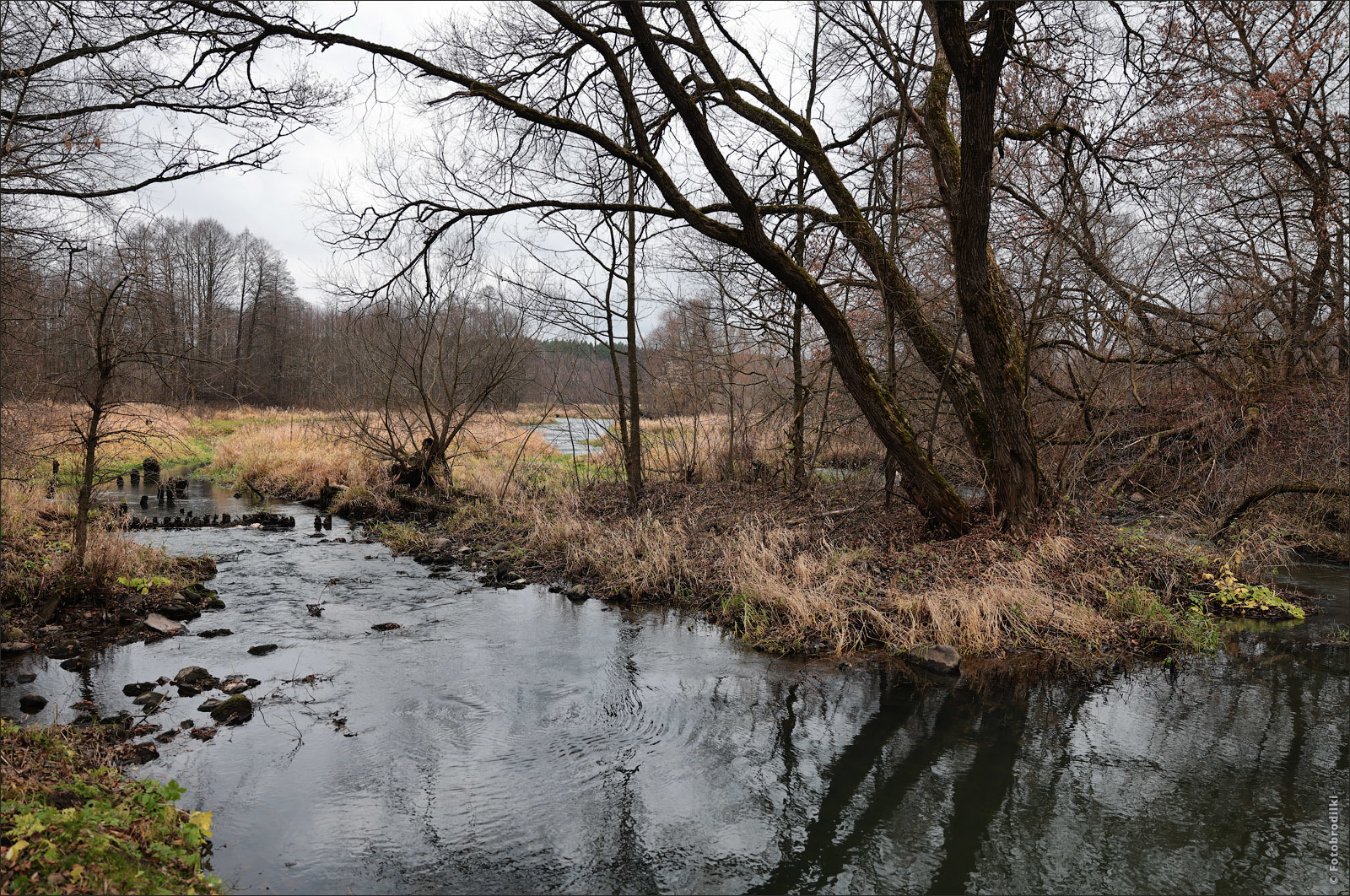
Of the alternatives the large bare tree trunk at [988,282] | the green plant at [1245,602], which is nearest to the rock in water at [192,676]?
the large bare tree trunk at [988,282]

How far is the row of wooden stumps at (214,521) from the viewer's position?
1343cm

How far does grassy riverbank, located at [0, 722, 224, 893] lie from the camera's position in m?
3.24

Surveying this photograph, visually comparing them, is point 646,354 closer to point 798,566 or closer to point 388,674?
point 798,566

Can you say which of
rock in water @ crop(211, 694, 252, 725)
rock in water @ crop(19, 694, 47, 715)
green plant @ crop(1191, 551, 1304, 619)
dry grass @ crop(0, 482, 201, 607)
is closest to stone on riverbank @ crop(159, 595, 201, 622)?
dry grass @ crop(0, 482, 201, 607)

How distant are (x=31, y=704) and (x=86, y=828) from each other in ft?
11.6

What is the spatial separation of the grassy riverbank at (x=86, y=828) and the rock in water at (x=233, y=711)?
1150 millimetres

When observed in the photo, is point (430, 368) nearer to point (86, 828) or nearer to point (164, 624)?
point (164, 624)

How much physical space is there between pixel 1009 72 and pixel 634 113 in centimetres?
733

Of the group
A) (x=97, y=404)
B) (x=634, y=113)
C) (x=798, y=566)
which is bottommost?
(x=798, y=566)

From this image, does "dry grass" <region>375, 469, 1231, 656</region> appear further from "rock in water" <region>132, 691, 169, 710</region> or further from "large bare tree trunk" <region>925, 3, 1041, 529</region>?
"rock in water" <region>132, 691, 169, 710</region>

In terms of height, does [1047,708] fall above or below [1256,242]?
below

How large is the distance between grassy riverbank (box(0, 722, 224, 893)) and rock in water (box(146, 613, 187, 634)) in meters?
3.45

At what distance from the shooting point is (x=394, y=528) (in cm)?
1398

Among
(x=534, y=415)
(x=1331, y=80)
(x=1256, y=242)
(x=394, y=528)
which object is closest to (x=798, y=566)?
(x=394, y=528)
